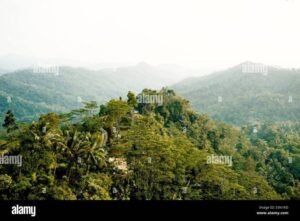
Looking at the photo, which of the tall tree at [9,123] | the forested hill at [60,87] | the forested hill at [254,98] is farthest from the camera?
the forested hill at [254,98]

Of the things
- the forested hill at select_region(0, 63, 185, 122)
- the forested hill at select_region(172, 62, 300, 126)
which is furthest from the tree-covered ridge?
the forested hill at select_region(172, 62, 300, 126)

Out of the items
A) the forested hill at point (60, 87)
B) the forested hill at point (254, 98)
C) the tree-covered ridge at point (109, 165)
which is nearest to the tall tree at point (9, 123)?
the tree-covered ridge at point (109, 165)

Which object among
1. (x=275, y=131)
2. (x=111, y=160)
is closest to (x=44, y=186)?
(x=111, y=160)

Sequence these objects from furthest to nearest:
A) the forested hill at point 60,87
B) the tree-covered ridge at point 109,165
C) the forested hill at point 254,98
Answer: the forested hill at point 254,98 → the forested hill at point 60,87 → the tree-covered ridge at point 109,165

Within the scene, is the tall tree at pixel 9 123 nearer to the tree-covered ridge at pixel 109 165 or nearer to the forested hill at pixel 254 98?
the tree-covered ridge at pixel 109 165

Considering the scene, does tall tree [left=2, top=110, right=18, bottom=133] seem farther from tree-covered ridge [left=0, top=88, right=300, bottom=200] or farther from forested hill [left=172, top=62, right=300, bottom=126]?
forested hill [left=172, top=62, right=300, bottom=126]

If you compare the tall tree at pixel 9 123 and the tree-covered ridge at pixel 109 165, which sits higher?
the tall tree at pixel 9 123

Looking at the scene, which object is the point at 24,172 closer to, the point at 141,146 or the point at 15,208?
the point at 141,146

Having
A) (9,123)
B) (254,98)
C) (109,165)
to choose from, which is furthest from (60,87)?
(109,165)
